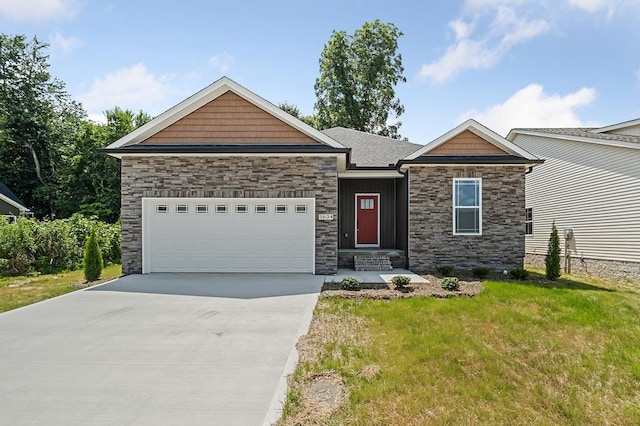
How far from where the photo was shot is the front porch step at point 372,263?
12164mm

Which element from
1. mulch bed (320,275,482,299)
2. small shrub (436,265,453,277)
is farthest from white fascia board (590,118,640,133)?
mulch bed (320,275,482,299)

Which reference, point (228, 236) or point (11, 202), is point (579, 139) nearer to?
point (228, 236)

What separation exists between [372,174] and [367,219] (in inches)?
82.2

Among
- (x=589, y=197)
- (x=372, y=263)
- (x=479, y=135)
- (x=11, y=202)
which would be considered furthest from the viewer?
(x=11, y=202)

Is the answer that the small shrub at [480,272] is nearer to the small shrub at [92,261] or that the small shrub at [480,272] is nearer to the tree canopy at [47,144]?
the small shrub at [92,261]

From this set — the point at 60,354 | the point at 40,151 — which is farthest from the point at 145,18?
the point at 40,151

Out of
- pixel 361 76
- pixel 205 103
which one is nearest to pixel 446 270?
pixel 205 103

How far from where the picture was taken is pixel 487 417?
11.0 ft

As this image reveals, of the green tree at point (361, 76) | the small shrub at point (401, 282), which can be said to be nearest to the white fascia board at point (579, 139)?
the small shrub at point (401, 282)

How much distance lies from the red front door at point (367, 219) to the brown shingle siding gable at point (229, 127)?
426 centimetres

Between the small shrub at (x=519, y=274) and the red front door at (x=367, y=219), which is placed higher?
the red front door at (x=367, y=219)

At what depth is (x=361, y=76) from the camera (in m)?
29.8

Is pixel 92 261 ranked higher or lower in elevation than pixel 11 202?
lower

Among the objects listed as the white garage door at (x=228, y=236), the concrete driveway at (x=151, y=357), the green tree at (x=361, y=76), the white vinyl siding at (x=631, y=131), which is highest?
the green tree at (x=361, y=76)
